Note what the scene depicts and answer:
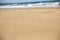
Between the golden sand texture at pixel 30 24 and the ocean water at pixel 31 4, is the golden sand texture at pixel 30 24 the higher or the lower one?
the lower one

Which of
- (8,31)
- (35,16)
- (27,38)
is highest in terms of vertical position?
(35,16)

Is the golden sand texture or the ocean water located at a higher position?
the ocean water

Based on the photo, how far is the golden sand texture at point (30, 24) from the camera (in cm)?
121

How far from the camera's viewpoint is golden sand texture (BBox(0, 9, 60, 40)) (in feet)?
3.98

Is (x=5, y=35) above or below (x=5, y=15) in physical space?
below

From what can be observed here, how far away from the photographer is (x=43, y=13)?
1206 millimetres

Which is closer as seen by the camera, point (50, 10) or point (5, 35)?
point (50, 10)

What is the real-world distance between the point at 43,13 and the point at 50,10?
0.27 feet

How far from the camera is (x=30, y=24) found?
4.09ft

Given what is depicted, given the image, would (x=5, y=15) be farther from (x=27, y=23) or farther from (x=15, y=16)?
(x=27, y=23)

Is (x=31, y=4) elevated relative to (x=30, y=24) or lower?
elevated

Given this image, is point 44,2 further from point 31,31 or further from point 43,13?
point 31,31

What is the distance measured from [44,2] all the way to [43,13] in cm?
16

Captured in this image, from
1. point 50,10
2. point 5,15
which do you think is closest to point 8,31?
point 5,15
